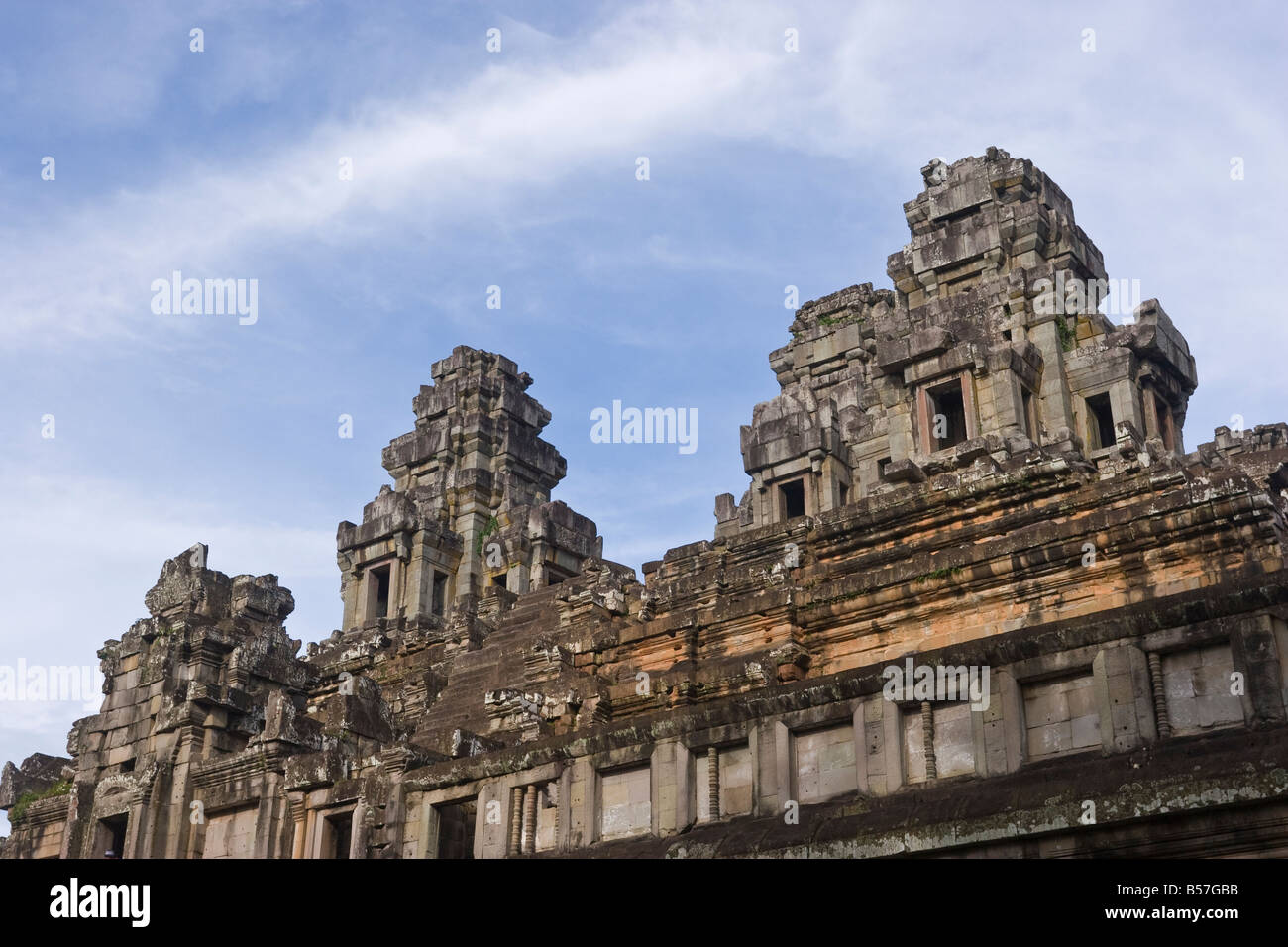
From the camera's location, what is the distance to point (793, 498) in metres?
56.5

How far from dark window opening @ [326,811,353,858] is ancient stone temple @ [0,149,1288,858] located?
4.4 inches

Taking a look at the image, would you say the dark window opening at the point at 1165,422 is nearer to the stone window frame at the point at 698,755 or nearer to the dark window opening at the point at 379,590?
the dark window opening at the point at 379,590

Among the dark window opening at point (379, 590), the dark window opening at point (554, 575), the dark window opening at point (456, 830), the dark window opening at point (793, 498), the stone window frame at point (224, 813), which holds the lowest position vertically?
the dark window opening at point (456, 830)

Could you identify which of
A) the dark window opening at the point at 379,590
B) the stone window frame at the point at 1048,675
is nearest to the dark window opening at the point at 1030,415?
the dark window opening at the point at 379,590

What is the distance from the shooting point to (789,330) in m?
68.4

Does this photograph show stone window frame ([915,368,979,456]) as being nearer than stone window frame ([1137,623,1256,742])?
No

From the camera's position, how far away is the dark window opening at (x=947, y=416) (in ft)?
154

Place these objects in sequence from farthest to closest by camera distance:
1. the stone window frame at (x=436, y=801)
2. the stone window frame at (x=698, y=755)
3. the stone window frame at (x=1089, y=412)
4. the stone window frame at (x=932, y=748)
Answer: the stone window frame at (x=1089, y=412) → the stone window frame at (x=436, y=801) → the stone window frame at (x=698, y=755) → the stone window frame at (x=932, y=748)

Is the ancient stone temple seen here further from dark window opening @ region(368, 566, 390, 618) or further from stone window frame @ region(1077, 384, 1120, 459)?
stone window frame @ region(1077, 384, 1120, 459)

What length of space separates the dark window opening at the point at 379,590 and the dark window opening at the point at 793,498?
54.3 feet

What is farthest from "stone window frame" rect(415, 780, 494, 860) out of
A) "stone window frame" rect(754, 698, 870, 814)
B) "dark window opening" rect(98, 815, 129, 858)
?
"dark window opening" rect(98, 815, 129, 858)

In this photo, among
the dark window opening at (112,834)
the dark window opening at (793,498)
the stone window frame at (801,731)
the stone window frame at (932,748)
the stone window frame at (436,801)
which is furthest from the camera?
the dark window opening at (793,498)

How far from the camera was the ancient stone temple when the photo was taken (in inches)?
713
